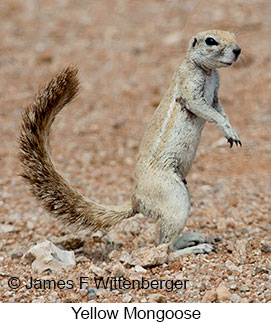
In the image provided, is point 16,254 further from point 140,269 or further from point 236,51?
point 236,51

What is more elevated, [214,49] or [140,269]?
[214,49]

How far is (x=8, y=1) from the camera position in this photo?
1260 cm

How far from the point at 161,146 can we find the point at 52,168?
33.5 inches

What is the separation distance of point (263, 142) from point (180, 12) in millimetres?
4580

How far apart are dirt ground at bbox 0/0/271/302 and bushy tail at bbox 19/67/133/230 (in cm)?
32

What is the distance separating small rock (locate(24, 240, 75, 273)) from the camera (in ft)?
14.8

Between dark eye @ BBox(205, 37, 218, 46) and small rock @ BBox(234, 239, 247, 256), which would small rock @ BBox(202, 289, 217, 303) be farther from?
dark eye @ BBox(205, 37, 218, 46)

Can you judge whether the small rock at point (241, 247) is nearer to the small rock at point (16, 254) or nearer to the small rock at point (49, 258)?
the small rock at point (49, 258)

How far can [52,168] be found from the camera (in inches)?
188

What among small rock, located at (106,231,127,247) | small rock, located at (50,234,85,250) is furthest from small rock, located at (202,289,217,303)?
small rock, located at (50,234,85,250)

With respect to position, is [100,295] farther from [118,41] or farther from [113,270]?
[118,41]

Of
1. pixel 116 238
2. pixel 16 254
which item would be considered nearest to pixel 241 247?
pixel 116 238

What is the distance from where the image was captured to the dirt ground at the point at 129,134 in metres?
4.46

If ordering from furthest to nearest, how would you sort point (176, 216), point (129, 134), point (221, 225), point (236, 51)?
point (129, 134) → point (221, 225) → point (176, 216) → point (236, 51)
